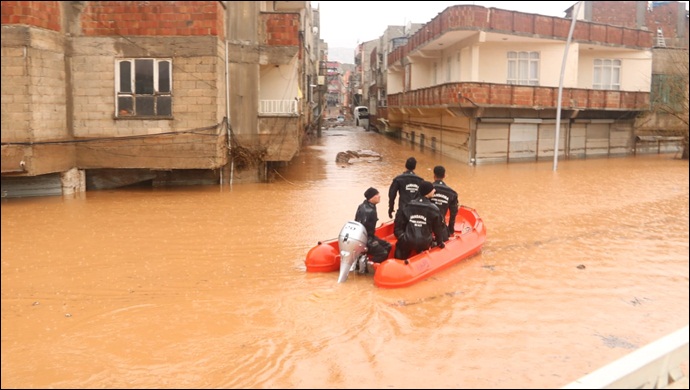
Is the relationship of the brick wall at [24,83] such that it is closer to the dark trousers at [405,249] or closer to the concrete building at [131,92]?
the concrete building at [131,92]

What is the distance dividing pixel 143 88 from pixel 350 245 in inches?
393

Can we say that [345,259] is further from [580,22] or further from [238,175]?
[580,22]

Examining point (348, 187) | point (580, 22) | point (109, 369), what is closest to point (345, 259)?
point (109, 369)

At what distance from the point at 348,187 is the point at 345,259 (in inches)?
415

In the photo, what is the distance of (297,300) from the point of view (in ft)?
26.8

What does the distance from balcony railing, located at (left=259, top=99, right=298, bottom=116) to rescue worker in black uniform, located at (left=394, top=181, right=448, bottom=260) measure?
1004 cm

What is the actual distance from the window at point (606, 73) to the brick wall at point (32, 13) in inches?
966

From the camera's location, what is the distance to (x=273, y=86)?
20.4m

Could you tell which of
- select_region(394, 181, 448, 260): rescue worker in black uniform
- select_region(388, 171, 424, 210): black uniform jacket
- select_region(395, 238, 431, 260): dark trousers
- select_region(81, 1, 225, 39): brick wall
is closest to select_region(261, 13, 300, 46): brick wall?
select_region(81, 1, 225, 39): brick wall

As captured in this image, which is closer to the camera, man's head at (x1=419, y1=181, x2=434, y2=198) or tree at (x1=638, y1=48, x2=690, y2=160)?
man's head at (x1=419, y1=181, x2=434, y2=198)

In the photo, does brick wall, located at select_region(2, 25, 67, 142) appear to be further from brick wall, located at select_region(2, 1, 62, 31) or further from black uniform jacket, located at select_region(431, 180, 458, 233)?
black uniform jacket, located at select_region(431, 180, 458, 233)

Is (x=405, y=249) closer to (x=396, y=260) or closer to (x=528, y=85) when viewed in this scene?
(x=396, y=260)

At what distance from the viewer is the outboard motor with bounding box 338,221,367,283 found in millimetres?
8867

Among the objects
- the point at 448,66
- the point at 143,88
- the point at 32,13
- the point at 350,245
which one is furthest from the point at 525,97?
the point at 350,245
